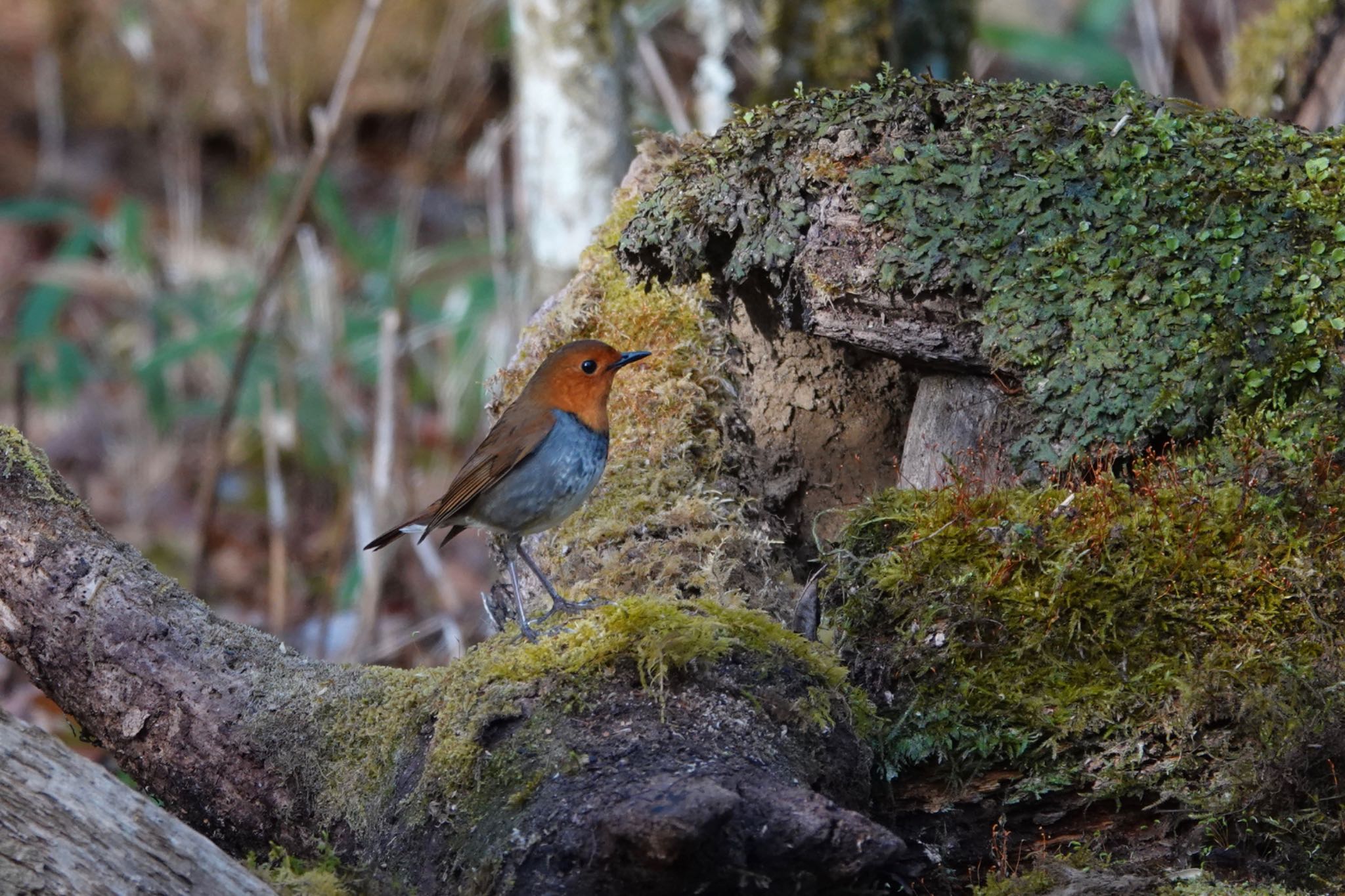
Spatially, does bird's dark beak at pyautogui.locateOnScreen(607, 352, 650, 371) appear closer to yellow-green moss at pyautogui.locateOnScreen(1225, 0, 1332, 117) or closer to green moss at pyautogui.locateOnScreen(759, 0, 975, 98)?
green moss at pyautogui.locateOnScreen(759, 0, 975, 98)

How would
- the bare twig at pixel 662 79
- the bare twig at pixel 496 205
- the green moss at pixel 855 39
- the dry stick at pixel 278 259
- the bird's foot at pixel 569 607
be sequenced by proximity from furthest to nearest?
the bare twig at pixel 496 205, the bare twig at pixel 662 79, the green moss at pixel 855 39, the dry stick at pixel 278 259, the bird's foot at pixel 569 607

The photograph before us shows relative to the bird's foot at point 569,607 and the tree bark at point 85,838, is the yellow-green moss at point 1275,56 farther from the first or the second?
the tree bark at point 85,838

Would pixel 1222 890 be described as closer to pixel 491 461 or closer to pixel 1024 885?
pixel 1024 885

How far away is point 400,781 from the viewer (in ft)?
10.1

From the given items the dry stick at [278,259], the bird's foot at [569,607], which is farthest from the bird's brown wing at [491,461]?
the dry stick at [278,259]

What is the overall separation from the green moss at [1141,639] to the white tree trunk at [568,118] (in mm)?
3720

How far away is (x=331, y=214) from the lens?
718cm

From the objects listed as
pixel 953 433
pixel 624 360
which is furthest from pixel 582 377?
pixel 953 433

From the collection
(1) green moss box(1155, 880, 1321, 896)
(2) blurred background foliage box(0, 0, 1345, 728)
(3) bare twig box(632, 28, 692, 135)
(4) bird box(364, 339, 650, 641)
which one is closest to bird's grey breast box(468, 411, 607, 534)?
(4) bird box(364, 339, 650, 641)

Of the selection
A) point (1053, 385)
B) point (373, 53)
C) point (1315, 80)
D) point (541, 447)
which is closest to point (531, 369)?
point (541, 447)

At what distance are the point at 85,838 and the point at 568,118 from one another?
4914 mm

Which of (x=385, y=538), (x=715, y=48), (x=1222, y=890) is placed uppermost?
(x=715, y=48)

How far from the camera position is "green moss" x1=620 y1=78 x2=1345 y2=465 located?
3.51m

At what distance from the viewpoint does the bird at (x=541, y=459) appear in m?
3.94
